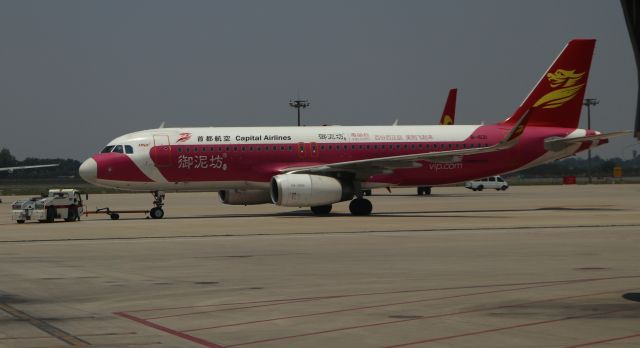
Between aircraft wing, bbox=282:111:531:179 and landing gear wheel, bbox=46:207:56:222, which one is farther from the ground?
aircraft wing, bbox=282:111:531:179

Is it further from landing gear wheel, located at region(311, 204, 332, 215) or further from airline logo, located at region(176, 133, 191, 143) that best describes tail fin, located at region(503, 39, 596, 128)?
airline logo, located at region(176, 133, 191, 143)

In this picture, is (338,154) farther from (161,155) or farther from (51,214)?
(51,214)

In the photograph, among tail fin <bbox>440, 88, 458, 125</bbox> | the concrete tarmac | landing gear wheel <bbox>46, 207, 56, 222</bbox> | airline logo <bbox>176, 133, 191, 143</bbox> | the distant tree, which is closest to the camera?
the concrete tarmac

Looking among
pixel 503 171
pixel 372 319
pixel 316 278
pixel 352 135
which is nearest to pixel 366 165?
pixel 352 135

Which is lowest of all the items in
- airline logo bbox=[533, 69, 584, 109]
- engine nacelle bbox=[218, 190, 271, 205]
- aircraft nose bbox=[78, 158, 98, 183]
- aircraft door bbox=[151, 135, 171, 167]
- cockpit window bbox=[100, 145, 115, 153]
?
engine nacelle bbox=[218, 190, 271, 205]

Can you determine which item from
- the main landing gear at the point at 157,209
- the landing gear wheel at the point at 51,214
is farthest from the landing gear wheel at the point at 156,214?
the landing gear wheel at the point at 51,214

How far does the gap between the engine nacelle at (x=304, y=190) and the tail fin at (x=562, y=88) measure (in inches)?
402

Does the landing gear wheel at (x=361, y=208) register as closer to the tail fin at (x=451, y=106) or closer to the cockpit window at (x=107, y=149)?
the cockpit window at (x=107, y=149)

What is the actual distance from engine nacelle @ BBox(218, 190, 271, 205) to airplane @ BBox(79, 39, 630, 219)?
0.04 meters

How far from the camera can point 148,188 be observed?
3928cm

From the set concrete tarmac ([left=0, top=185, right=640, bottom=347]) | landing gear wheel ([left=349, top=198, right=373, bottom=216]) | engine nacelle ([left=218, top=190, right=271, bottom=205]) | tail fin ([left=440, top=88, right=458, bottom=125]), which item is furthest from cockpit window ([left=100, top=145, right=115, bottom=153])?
tail fin ([left=440, top=88, right=458, bottom=125])

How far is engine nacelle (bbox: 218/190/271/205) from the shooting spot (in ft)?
133

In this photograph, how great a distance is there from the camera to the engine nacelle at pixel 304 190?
36.4 m

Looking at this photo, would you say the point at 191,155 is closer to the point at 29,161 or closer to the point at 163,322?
the point at 163,322
